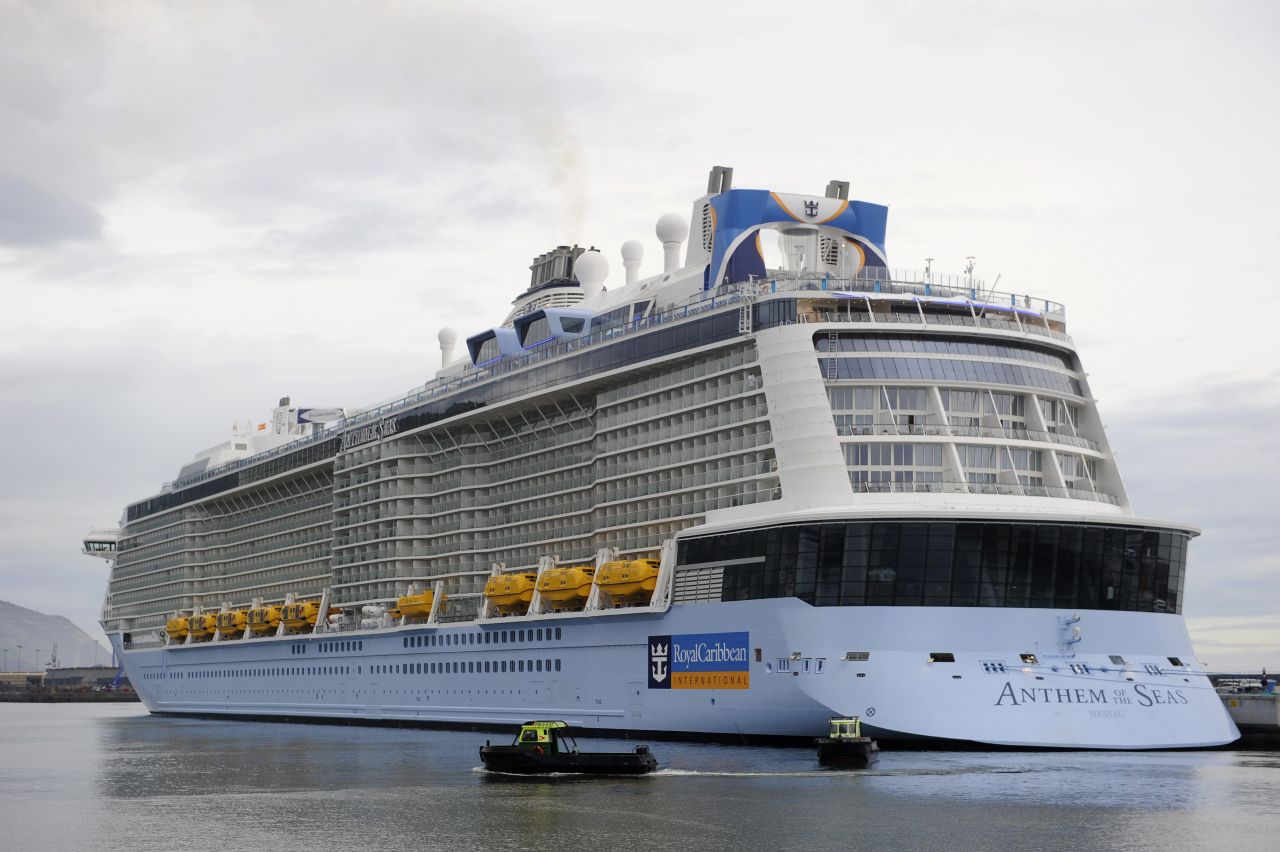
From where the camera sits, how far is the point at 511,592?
65938 millimetres

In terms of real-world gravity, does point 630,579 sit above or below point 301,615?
above

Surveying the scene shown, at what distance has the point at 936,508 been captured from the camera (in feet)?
164

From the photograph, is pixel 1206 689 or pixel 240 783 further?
pixel 1206 689

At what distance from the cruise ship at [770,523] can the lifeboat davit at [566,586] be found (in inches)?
8.7

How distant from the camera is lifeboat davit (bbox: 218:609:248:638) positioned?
311ft

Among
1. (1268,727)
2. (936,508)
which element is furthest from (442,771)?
(1268,727)

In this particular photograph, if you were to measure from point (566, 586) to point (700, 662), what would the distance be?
31.4 ft

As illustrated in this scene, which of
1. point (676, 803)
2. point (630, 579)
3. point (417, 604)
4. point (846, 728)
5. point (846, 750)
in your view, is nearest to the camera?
point (676, 803)

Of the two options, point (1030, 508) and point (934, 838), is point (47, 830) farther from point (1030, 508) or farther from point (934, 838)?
point (1030, 508)

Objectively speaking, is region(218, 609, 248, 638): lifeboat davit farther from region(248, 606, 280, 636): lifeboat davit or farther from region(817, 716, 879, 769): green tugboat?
region(817, 716, 879, 769): green tugboat

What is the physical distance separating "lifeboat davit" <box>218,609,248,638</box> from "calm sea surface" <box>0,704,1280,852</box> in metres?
38.5

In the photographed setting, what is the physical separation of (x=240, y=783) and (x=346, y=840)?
14906 millimetres

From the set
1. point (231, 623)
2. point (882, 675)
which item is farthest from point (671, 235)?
point (231, 623)

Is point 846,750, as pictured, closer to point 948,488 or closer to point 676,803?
point 676,803
